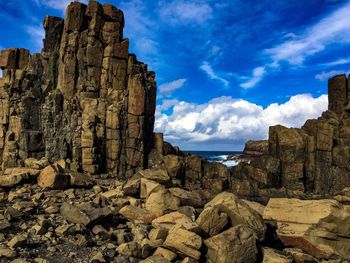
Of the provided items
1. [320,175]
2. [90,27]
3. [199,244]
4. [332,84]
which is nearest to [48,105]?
[90,27]

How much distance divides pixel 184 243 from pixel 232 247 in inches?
80.4

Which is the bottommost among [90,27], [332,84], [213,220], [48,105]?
[213,220]

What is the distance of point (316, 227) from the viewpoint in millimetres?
16969

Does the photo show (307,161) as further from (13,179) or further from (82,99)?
(13,179)

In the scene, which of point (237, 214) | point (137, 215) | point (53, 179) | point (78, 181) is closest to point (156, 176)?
point (78, 181)

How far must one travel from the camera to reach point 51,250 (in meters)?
14.1

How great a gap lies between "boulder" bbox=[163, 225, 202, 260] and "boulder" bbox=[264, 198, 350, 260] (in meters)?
5.68

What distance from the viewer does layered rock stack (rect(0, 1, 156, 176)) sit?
40.9m

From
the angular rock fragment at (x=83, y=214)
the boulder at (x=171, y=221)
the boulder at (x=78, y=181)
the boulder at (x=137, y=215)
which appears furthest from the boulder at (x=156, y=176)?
the boulder at (x=171, y=221)

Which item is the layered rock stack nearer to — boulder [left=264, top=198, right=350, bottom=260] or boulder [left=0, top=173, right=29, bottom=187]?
boulder [left=0, top=173, right=29, bottom=187]

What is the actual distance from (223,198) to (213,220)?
2.71 m

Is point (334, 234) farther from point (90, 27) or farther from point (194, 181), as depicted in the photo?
point (90, 27)

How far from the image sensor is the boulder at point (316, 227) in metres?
16.3

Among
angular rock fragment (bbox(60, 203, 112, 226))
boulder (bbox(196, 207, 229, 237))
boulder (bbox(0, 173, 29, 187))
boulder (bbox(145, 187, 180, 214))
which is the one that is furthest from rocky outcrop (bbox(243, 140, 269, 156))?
boulder (bbox(196, 207, 229, 237))
